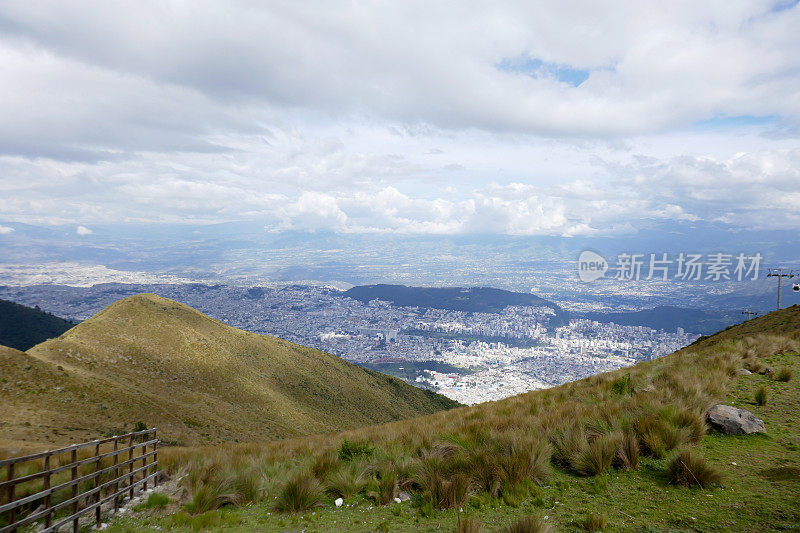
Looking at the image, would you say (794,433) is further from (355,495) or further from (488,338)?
(488,338)

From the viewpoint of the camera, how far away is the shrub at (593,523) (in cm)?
428

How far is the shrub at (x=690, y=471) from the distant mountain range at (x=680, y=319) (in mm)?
195390

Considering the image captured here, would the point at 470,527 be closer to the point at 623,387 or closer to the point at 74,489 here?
the point at 74,489

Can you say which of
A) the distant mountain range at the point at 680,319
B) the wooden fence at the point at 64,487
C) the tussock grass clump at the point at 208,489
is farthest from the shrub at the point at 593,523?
the distant mountain range at the point at 680,319

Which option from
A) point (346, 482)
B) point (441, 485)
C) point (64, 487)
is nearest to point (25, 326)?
point (64, 487)

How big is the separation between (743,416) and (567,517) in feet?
16.5

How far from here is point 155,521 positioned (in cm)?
611

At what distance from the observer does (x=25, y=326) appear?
8269 centimetres

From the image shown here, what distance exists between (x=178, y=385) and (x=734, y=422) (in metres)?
39.3

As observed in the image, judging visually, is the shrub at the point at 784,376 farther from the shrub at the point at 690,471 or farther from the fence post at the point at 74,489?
the fence post at the point at 74,489

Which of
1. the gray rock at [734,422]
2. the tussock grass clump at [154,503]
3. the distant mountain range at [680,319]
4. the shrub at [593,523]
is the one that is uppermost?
the gray rock at [734,422]

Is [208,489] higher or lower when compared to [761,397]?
lower

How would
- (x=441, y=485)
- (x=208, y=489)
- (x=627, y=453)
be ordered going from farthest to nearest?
(x=208, y=489) → (x=627, y=453) → (x=441, y=485)

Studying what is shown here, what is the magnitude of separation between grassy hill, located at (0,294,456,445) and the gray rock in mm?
24474
